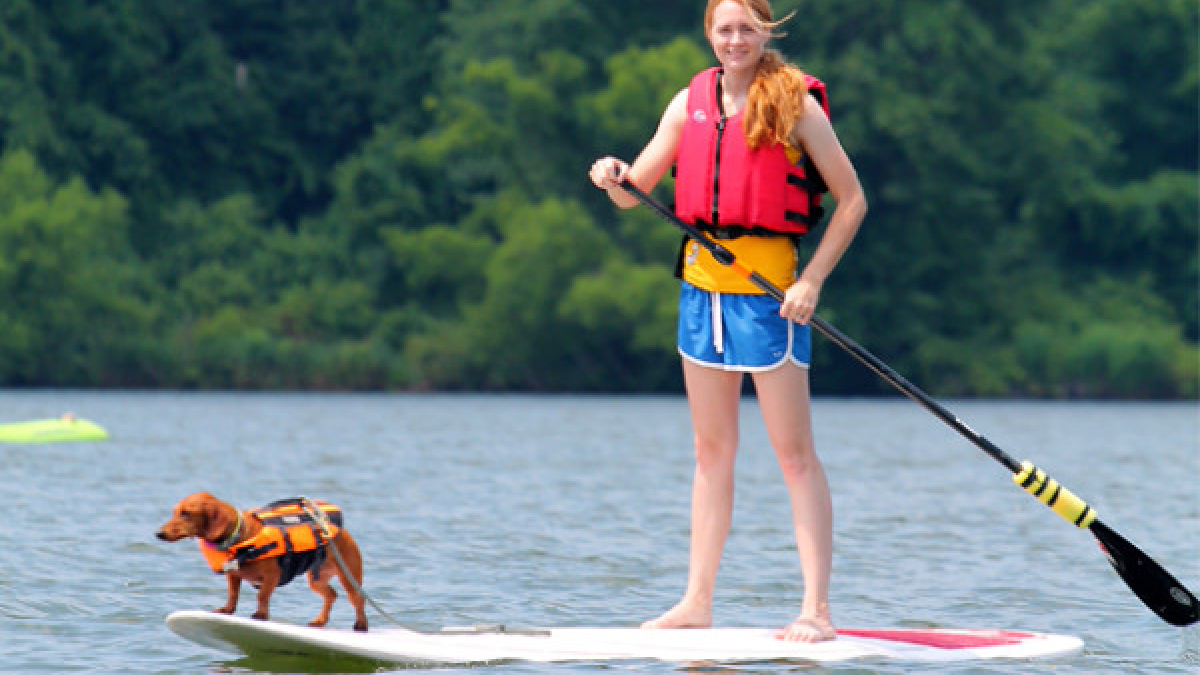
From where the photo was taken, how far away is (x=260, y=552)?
7.85 m

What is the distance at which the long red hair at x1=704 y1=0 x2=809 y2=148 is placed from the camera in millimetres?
8008

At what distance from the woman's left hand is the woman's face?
2.79 ft

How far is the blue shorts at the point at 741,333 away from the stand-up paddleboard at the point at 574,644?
1.03 m

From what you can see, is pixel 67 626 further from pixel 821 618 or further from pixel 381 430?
→ pixel 381 430

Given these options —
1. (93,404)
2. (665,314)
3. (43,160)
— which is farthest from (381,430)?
(43,160)

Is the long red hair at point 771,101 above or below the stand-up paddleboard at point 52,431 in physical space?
above

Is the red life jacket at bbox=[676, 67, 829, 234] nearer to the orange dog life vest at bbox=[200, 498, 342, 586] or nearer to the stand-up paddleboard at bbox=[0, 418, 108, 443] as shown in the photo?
the orange dog life vest at bbox=[200, 498, 342, 586]

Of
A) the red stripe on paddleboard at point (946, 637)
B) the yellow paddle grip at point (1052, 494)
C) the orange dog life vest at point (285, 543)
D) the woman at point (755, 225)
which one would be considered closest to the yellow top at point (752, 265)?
the woman at point (755, 225)

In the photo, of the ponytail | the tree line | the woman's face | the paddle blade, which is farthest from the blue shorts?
the tree line

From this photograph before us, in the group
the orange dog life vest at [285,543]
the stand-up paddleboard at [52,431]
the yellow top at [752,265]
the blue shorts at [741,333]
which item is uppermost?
the yellow top at [752,265]

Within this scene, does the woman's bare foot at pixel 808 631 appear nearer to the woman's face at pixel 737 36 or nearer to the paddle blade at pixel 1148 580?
the paddle blade at pixel 1148 580

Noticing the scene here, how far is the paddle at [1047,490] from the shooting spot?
8164mm

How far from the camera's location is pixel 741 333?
8.19m

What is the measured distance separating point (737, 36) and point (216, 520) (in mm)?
2506
